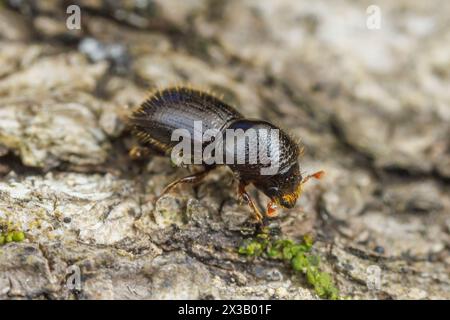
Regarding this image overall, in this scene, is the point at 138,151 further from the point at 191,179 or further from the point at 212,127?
the point at 212,127

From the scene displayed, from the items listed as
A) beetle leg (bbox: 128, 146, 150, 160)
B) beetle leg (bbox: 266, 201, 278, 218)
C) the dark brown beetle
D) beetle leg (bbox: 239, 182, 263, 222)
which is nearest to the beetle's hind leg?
the dark brown beetle

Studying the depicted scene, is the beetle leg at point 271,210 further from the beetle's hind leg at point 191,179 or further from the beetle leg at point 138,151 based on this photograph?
the beetle leg at point 138,151

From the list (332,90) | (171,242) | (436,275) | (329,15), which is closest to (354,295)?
(436,275)

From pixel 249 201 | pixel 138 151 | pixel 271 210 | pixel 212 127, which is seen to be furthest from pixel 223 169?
pixel 271 210

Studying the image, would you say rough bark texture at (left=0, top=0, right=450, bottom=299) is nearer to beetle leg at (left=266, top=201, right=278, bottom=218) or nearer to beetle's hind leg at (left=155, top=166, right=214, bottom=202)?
beetle's hind leg at (left=155, top=166, right=214, bottom=202)

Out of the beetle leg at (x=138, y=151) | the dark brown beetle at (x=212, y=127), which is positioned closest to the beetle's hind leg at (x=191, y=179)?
the dark brown beetle at (x=212, y=127)

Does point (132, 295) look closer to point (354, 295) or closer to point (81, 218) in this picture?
point (81, 218)
